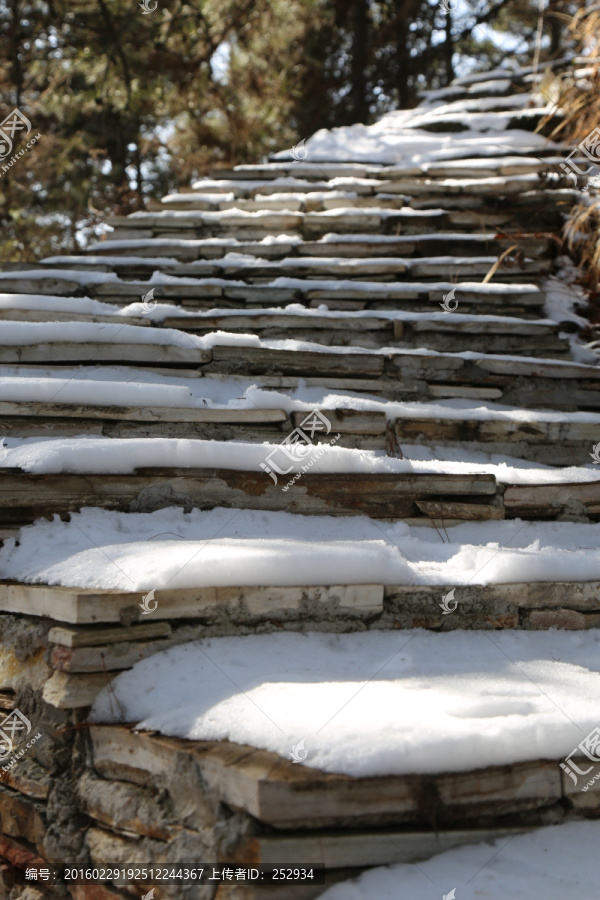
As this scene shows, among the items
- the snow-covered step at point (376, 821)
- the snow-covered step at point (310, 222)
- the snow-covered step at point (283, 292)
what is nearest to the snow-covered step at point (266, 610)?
the snow-covered step at point (376, 821)

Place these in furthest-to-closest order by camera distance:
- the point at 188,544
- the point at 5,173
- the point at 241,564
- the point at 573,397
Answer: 1. the point at 5,173
2. the point at 573,397
3. the point at 188,544
4. the point at 241,564

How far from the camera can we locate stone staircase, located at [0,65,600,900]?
1.70m

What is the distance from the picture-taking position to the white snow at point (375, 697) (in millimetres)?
1656

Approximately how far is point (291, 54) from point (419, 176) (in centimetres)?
457

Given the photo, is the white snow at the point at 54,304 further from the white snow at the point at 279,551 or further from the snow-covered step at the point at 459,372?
the white snow at the point at 279,551

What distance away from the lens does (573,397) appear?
3631mm

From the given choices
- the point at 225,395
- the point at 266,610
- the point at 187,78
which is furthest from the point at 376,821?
the point at 187,78

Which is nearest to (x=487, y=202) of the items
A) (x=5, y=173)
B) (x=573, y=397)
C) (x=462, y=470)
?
(x=573, y=397)

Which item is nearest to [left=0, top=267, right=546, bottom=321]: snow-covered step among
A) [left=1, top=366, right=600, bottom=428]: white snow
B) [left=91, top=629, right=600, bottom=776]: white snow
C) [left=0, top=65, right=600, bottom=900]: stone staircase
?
[left=0, top=65, right=600, bottom=900]: stone staircase

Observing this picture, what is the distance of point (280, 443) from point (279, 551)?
0.81 m

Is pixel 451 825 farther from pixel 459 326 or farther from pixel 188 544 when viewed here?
pixel 459 326

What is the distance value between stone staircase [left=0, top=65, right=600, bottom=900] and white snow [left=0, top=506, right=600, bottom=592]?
3 cm

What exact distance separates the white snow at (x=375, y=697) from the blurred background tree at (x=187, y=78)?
21.5ft
